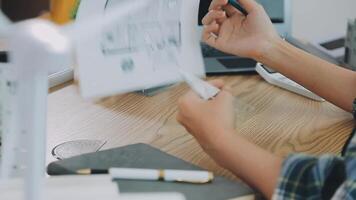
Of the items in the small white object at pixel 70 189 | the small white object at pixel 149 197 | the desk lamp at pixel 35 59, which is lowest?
the small white object at pixel 149 197

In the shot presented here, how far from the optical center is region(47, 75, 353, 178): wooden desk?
915mm

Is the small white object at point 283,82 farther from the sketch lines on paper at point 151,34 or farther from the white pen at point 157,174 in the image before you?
the white pen at point 157,174

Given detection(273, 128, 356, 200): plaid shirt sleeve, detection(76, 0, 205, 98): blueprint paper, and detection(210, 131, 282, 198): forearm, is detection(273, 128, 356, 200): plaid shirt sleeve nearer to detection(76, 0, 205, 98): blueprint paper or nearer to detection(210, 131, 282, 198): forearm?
detection(210, 131, 282, 198): forearm

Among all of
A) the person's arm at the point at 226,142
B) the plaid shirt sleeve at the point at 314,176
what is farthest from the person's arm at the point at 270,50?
the plaid shirt sleeve at the point at 314,176

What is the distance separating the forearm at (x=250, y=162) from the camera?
2.33 feet

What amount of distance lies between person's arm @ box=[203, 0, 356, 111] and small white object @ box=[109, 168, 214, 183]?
1.44 ft

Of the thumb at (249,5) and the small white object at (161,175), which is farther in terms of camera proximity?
Result: the thumb at (249,5)

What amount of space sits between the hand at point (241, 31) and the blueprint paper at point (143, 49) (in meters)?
0.14

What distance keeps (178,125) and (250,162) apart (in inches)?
10.6

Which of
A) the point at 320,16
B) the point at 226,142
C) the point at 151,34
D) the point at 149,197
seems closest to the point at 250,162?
the point at 226,142

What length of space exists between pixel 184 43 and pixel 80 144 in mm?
235

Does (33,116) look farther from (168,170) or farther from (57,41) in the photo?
(168,170)

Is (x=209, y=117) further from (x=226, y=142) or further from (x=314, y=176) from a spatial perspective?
(x=314, y=176)

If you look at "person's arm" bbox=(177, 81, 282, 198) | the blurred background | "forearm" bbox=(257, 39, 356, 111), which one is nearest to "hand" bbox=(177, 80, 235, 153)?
"person's arm" bbox=(177, 81, 282, 198)
